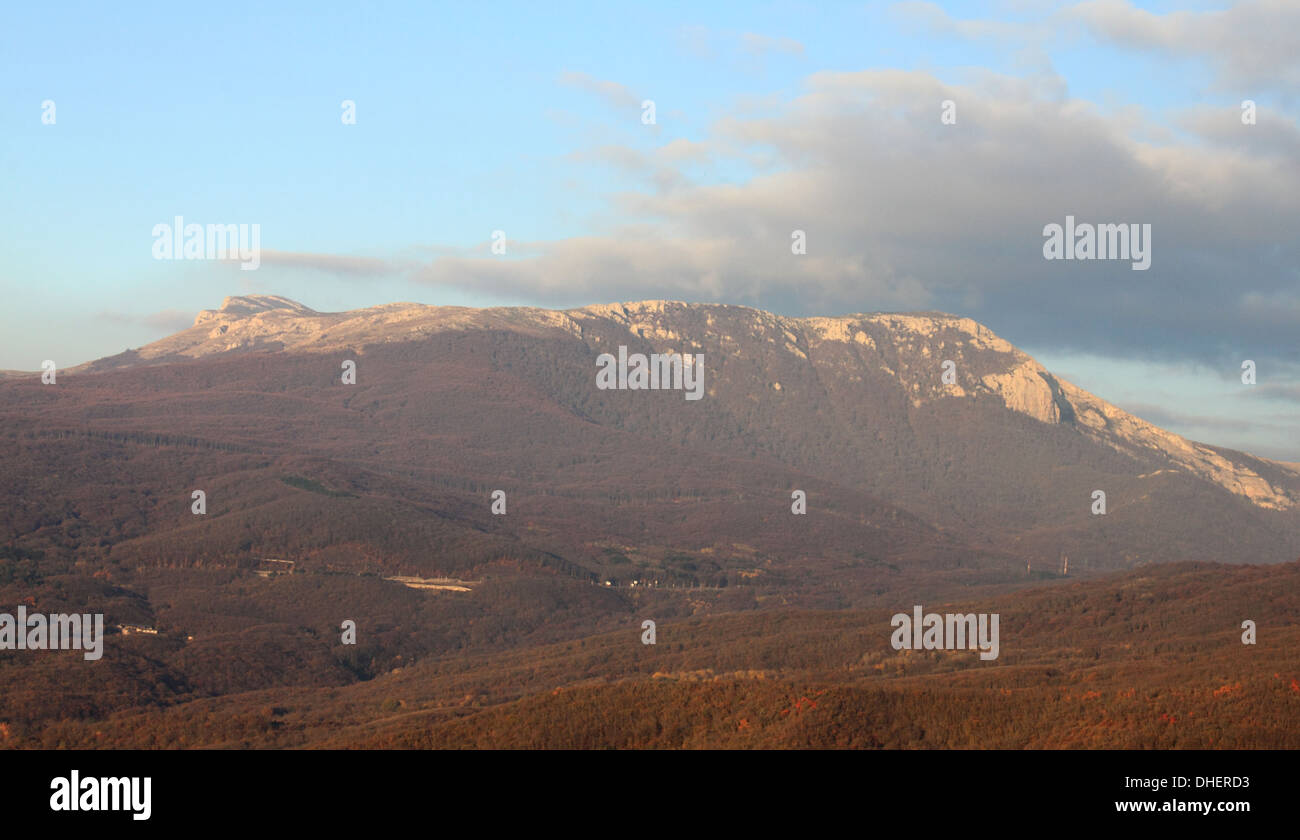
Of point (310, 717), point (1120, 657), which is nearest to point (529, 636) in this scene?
point (310, 717)

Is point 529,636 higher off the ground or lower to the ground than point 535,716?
lower

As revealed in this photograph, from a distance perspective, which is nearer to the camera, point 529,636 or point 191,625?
point 191,625
